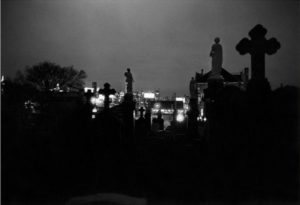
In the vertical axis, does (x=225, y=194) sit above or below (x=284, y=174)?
below

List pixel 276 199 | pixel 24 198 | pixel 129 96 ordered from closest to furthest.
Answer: pixel 276 199 → pixel 24 198 → pixel 129 96

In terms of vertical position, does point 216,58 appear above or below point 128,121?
above

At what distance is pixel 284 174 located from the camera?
502 cm

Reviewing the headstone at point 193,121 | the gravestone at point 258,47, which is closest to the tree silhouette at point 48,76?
the headstone at point 193,121

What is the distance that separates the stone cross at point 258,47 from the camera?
20.9 ft

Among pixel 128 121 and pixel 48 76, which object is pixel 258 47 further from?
pixel 48 76

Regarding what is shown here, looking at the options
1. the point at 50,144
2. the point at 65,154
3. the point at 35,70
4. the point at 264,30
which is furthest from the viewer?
the point at 35,70

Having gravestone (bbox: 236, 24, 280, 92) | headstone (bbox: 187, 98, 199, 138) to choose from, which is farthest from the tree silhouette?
A: gravestone (bbox: 236, 24, 280, 92)

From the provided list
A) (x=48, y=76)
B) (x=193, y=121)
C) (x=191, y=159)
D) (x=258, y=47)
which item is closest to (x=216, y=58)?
(x=193, y=121)

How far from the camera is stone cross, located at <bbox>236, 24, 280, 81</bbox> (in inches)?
251

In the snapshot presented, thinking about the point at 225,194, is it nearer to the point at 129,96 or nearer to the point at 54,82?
the point at 129,96

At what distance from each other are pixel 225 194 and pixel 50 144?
485 centimetres

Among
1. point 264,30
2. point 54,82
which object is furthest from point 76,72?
point 264,30

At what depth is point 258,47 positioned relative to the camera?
255 inches
